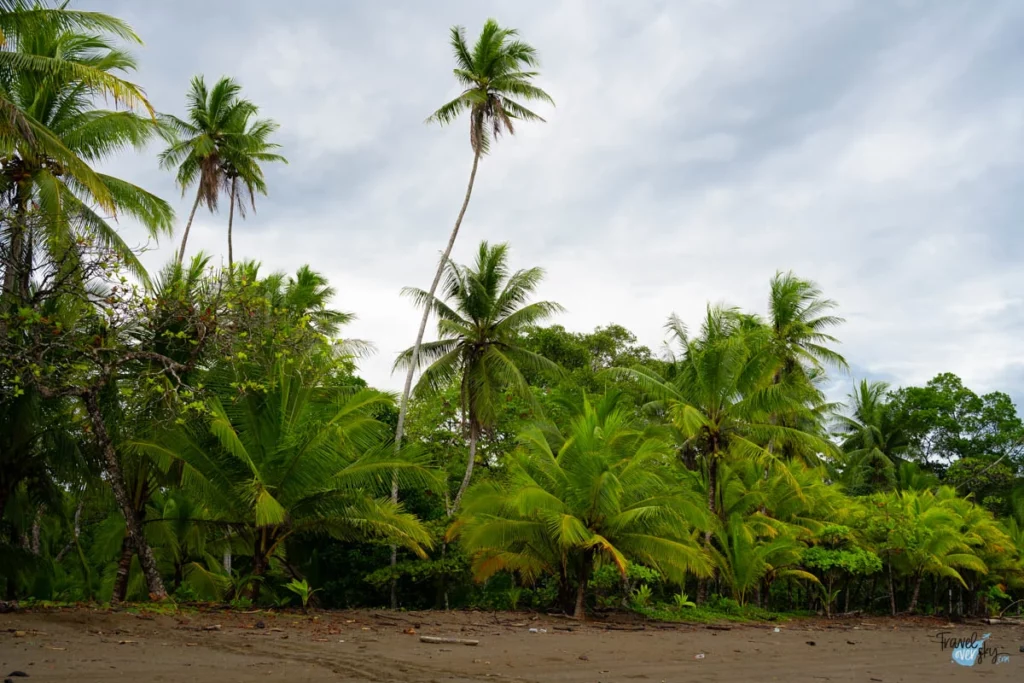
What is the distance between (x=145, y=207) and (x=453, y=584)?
11.5m

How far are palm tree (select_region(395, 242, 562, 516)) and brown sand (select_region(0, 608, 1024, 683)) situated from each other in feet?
27.1

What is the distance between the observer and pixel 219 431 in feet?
40.5

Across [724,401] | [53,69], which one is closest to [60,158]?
[53,69]

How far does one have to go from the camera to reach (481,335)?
2152 cm

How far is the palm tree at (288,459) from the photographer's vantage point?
13023 millimetres

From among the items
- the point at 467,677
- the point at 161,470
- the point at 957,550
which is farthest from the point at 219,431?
the point at 957,550

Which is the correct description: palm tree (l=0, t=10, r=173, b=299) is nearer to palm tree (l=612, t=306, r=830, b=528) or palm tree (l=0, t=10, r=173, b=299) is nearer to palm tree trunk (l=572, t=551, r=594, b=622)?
palm tree trunk (l=572, t=551, r=594, b=622)

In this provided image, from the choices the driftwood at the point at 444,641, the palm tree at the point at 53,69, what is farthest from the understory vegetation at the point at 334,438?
the driftwood at the point at 444,641

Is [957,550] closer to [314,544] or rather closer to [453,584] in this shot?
[453,584]

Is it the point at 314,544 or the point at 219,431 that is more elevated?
the point at 219,431

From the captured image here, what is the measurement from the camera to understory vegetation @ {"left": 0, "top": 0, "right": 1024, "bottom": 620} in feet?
37.5

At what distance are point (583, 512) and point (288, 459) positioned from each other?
5.12m

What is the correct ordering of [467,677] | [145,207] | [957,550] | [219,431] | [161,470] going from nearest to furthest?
[467,677] < [219,431] < [161,470] < [145,207] < [957,550]

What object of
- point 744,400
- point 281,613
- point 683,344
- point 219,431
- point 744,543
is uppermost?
point 683,344
